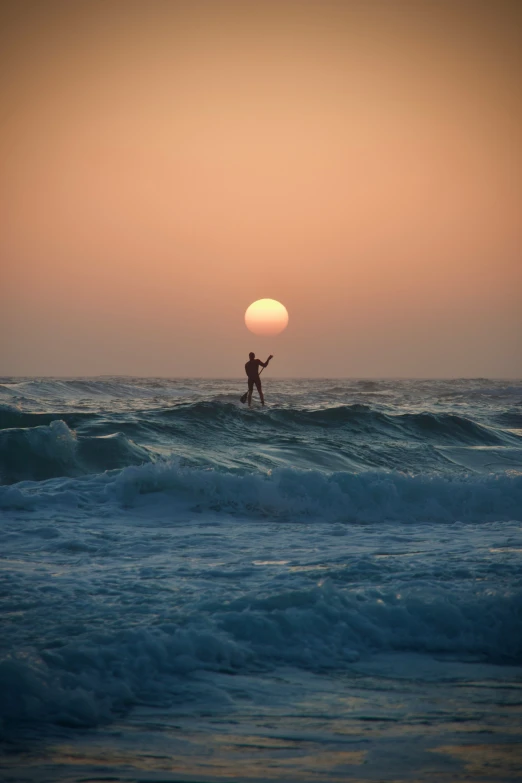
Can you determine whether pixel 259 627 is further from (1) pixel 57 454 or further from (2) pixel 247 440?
(2) pixel 247 440

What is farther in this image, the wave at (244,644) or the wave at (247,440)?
the wave at (247,440)

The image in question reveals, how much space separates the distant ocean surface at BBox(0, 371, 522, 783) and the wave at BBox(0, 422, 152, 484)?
2.14 metres

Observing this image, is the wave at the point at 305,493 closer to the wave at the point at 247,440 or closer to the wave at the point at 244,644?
the wave at the point at 247,440

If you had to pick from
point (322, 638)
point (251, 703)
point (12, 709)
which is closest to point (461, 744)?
point (251, 703)

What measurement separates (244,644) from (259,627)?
0.74ft

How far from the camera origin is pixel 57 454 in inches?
498

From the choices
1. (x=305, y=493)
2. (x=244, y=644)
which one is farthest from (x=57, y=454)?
(x=244, y=644)

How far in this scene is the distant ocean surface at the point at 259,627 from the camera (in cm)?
327

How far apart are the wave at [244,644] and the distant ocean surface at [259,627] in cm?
1

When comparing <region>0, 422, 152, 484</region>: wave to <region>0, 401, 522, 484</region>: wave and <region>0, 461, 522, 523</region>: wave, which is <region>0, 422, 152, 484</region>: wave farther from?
<region>0, 461, 522, 523</region>: wave

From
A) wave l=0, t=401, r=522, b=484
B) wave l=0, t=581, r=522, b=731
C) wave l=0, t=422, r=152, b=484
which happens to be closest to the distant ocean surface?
wave l=0, t=581, r=522, b=731

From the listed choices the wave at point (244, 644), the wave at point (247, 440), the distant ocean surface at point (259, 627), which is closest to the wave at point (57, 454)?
the wave at point (247, 440)

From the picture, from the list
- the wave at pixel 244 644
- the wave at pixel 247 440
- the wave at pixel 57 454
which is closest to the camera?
the wave at pixel 244 644

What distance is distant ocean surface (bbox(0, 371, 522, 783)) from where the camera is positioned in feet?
10.7
